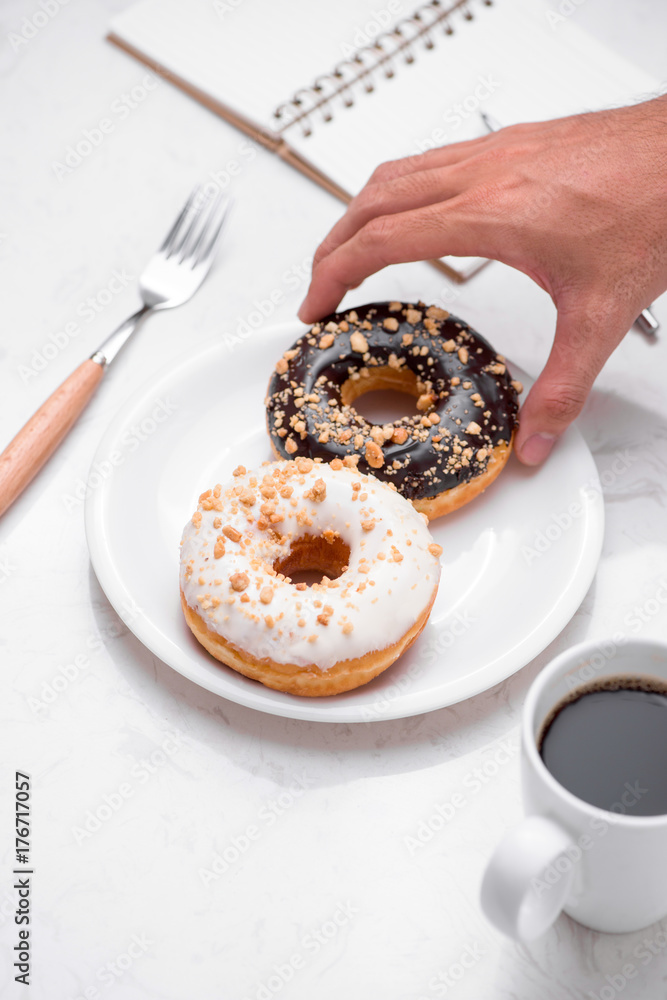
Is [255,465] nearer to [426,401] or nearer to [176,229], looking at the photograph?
[426,401]

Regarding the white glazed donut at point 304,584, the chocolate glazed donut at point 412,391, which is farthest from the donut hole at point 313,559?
the chocolate glazed donut at point 412,391

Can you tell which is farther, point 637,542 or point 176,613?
point 637,542

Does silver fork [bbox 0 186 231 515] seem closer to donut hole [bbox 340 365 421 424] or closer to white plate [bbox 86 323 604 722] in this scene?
white plate [bbox 86 323 604 722]

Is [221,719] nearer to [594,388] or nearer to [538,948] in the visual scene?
[538,948]

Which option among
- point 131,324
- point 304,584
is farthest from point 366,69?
point 304,584

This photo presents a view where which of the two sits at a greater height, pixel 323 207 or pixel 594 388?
pixel 323 207

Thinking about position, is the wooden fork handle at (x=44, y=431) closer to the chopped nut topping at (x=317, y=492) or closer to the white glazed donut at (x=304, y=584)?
the white glazed donut at (x=304, y=584)

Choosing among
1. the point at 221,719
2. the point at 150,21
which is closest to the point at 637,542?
the point at 221,719
